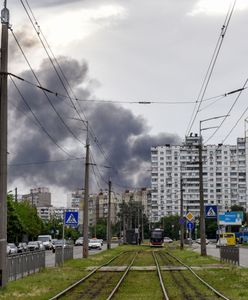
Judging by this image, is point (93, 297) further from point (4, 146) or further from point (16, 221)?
point (16, 221)

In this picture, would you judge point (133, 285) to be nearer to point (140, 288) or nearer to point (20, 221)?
point (140, 288)

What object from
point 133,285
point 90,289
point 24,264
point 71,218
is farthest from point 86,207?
point 90,289

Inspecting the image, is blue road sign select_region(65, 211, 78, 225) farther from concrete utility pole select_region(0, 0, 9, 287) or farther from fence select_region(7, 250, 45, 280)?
concrete utility pole select_region(0, 0, 9, 287)

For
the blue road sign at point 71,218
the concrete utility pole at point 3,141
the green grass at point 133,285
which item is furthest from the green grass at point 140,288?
the blue road sign at point 71,218

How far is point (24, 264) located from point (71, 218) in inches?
412

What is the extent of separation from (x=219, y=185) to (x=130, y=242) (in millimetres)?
71639

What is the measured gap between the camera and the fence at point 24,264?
27377 millimetres

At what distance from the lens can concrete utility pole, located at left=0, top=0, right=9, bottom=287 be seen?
77.3 ft

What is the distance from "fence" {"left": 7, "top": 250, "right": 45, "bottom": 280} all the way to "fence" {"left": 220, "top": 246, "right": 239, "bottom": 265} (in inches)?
439

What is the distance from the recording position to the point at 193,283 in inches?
1063

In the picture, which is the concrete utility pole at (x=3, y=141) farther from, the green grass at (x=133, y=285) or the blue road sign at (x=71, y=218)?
the blue road sign at (x=71, y=218)

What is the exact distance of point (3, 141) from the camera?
24094 mm

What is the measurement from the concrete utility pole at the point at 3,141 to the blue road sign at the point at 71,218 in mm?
16857

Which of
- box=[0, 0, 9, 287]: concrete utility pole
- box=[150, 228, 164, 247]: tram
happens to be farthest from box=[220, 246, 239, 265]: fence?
box=[150, 228, 164, 247]: tram
